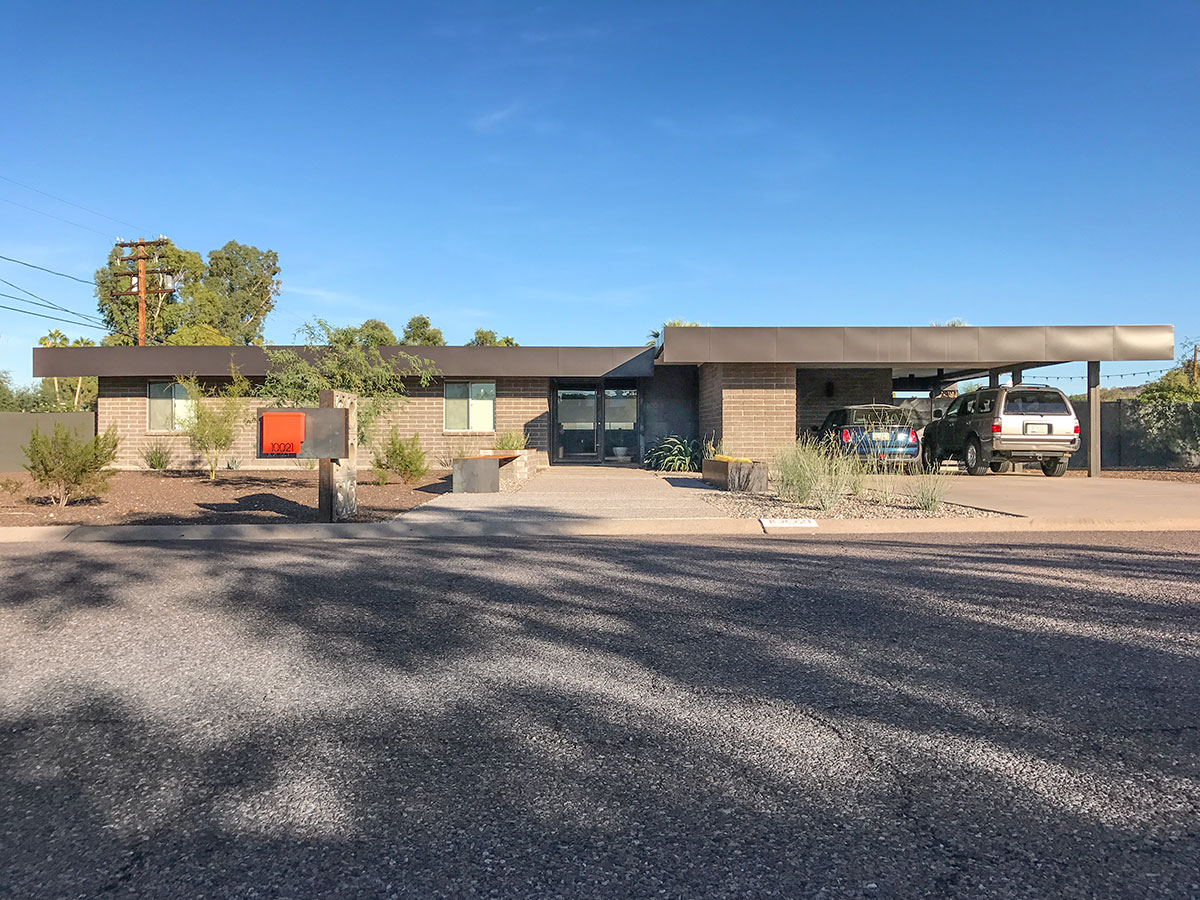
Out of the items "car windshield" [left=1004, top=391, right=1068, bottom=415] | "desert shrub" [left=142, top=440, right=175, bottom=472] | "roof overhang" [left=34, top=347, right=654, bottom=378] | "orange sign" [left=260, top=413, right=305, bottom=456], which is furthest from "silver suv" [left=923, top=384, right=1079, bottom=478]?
"desert shrub" [left=142, top=440, right=175, bottom=472]

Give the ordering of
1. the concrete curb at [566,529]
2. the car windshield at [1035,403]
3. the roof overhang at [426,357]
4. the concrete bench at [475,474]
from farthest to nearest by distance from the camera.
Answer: the roof overhang at [426,357] → the car windshield at [1035,403] → the concrete bench at [475,474] → the concrete curb at [566,529]

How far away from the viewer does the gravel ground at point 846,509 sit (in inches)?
484

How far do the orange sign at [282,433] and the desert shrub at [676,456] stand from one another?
1336 cm

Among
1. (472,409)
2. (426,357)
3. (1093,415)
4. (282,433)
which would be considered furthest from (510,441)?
(1093,415)

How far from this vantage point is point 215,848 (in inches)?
106

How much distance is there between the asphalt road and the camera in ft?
8.46

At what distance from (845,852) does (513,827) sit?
1.07 metres

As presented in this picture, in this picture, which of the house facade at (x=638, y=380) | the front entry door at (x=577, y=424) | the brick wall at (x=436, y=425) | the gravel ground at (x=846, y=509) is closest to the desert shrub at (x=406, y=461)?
the house facade at (x=638, y=380)

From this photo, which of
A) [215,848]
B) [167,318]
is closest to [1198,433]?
[215,848]

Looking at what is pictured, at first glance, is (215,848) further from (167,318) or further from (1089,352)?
(167,318)

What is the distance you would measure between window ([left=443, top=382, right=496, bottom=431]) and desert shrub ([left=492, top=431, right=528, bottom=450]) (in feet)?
2.51

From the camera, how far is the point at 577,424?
28344 millimetres

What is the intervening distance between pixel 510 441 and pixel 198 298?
4480cm

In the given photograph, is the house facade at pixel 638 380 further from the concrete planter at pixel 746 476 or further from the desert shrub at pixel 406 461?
the concrete planter at pixel 746 476
